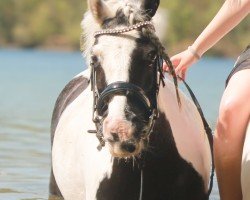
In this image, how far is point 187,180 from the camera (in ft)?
18.2

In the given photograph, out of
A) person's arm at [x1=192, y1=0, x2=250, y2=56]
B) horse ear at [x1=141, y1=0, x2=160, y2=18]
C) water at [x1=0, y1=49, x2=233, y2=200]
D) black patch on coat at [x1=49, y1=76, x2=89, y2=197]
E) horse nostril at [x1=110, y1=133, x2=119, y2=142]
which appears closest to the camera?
horse nostril at [x1=110, y1=133, x2=119, y2=142]

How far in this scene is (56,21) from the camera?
355ft

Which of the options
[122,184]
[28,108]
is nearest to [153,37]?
[122,184]

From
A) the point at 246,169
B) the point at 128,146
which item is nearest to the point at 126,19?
the point at 128,146

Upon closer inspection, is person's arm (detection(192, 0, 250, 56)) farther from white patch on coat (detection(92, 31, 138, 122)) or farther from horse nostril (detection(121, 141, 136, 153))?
horse nostril (detection(121, 141, 136, 153))

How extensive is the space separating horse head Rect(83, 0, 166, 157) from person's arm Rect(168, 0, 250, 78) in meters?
0.66

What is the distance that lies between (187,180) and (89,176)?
70cm

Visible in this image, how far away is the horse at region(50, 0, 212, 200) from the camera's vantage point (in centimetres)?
472

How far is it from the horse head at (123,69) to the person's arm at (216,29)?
0.66m

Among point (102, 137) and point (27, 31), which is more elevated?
point (102, 137)

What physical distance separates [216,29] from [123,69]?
127 cm

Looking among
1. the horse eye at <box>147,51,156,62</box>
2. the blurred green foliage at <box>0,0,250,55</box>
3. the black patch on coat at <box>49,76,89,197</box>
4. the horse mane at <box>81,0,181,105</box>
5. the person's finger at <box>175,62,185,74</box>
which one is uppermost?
the horse mane at <box>81,0,181,105</box>

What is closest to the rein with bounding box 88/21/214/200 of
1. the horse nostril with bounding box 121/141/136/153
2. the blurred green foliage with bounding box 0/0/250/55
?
the horse nostril with bounding box 121/141/136/153

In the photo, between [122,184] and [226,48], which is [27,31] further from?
[122,184]
